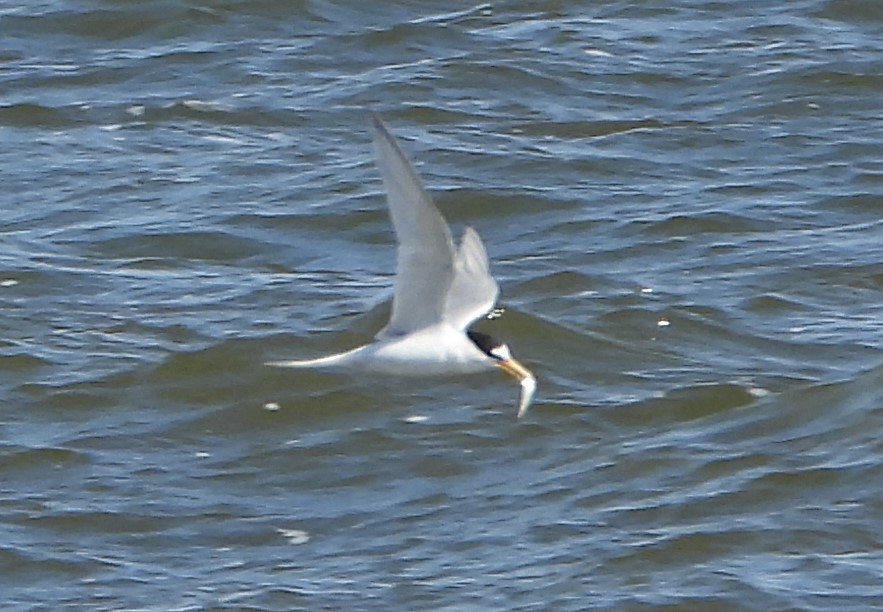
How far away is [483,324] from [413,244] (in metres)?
4.01

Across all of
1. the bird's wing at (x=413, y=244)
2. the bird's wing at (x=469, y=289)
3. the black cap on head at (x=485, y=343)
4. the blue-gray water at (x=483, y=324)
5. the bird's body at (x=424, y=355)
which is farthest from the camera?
the blue-gray water at (x=483, y=324)

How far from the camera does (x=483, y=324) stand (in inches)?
474

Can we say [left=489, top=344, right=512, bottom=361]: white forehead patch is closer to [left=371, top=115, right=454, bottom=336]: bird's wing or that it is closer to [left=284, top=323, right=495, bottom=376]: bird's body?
[left=284, top=323, right=495, bottom=376]: bird's body

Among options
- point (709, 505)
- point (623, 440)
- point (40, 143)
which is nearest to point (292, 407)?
point (623, 440)

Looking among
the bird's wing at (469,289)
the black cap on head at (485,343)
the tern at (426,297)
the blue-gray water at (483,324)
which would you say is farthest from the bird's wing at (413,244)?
the blue-gray water at (483,324)

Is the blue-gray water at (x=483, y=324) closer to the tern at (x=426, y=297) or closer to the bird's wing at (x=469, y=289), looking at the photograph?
the tern at (x=426, y=297)

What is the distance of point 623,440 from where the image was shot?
1059cm

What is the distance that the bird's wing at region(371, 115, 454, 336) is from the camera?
25.4 ft

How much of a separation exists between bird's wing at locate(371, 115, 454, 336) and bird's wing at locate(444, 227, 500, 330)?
4.6 inches

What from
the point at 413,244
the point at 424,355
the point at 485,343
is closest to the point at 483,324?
the point at 485,343

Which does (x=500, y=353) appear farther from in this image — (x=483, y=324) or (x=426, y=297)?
(x=483, y=324)

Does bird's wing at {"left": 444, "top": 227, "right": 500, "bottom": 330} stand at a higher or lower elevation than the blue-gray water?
higher

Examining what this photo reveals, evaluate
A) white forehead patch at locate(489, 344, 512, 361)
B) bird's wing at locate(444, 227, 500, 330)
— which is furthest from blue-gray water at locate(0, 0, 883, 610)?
bird's wing at locate(444, 227, 500, 330)

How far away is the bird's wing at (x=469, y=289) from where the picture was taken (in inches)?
333
